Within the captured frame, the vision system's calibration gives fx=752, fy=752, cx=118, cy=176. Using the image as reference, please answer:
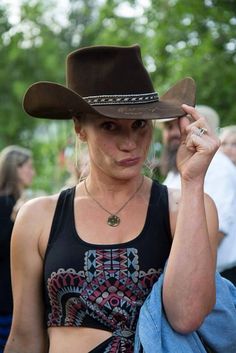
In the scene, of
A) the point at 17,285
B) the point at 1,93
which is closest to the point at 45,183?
the point at 1,93

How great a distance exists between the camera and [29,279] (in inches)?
117

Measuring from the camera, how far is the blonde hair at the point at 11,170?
627 cm

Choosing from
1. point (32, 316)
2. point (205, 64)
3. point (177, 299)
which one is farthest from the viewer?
point (205, 64)

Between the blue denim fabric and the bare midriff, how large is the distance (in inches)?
6.7

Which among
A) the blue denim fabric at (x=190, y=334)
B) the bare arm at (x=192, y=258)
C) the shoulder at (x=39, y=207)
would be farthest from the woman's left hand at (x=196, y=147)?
the shoulder at (x=39, y=207)

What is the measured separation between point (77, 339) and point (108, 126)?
816mm

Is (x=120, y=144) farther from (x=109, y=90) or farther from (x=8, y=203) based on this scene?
(x=8, y=203)

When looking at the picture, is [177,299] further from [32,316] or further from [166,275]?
[32,316]

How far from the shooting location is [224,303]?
2799mm

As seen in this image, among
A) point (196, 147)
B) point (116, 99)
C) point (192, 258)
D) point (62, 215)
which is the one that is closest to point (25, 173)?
point (62, 215)

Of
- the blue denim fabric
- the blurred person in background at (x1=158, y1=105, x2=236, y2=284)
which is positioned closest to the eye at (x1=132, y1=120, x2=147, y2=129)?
the blue denim fabric

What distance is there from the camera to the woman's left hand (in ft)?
8.81

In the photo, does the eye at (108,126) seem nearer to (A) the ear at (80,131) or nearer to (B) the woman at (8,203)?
(A) the ear at (80,131)

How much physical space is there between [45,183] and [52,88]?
1935 centimetres
